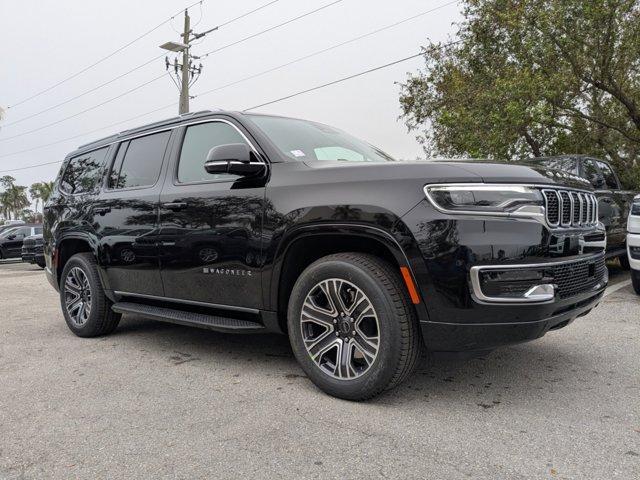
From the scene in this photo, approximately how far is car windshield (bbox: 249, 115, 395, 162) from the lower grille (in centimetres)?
165

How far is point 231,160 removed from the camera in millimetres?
3404

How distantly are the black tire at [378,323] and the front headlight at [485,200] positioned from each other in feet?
1.75

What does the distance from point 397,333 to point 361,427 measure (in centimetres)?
53

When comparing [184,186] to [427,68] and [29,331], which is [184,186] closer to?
[29,331]

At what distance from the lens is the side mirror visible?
340cm

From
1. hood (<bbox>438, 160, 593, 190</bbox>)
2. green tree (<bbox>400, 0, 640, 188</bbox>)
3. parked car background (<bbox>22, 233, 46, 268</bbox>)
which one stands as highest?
green tree (<bbox>400, 0, 640, 188</bbox>)

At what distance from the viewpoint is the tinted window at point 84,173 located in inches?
205

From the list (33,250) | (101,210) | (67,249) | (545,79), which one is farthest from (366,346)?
(33,250)

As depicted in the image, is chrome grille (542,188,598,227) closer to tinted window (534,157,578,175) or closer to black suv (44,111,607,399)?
black suv (44,111,607,399)

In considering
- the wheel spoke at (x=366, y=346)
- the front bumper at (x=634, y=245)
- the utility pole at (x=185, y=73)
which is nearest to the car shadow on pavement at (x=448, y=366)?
the wheel spoke at (x=366, y=346)

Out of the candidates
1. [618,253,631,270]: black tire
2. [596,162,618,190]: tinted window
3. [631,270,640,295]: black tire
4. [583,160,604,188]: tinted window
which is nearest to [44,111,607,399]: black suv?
[631,270,640,295]: black tire

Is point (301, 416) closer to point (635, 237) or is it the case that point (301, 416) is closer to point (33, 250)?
point (635, 237)

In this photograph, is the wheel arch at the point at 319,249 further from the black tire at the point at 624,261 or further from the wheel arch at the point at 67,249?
the black tire at the point at 624,261

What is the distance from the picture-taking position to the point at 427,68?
60.3 ft
